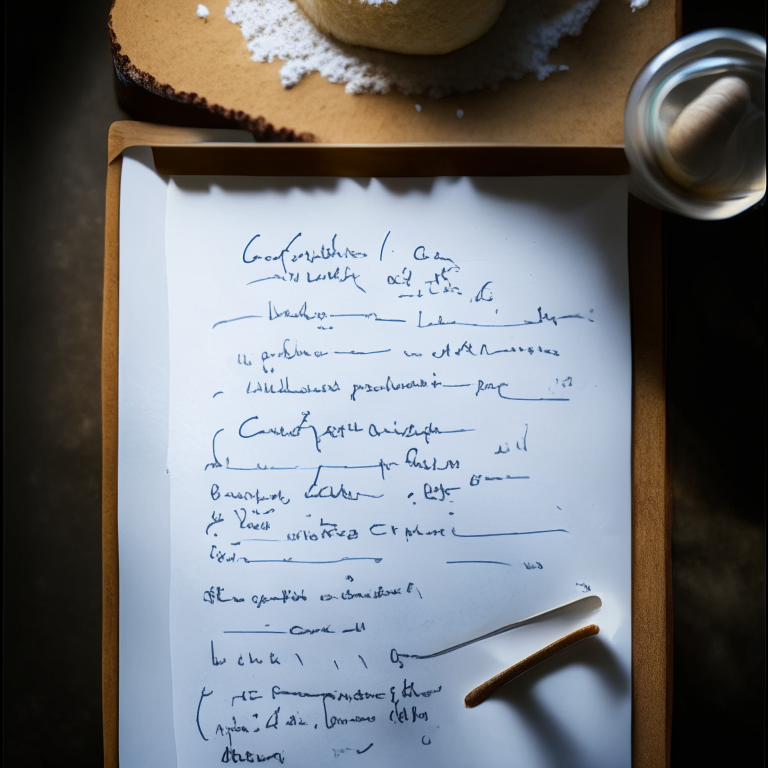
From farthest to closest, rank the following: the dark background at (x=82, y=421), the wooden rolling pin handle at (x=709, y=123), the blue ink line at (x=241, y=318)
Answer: the dark background at (x=82, y=421), the blue ink line at (x=241, y=318), the wooden rolling pin handle at (x=709, y=123)

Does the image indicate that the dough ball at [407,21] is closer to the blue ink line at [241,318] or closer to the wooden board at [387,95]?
the wooden board at [387,95]

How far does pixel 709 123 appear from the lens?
438 mm

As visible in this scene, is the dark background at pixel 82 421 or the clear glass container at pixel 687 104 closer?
the clear glass container at pixel 687 104

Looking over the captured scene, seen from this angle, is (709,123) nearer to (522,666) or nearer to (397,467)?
(397,467)

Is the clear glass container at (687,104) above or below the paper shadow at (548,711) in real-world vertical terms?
above

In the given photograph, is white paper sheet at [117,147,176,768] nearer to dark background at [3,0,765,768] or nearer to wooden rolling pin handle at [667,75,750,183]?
dark background at [3,0,765,768]

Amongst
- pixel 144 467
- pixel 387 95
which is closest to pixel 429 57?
pixel 387 95

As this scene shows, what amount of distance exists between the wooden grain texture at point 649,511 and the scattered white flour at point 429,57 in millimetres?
190

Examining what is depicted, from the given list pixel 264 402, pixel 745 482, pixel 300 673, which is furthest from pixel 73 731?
pixel 745 482

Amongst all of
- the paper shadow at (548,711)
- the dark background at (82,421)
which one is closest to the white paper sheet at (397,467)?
the paper shadow at (548,711)

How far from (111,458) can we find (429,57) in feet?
1.72

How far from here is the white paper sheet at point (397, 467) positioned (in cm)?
54

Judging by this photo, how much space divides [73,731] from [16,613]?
17 cm

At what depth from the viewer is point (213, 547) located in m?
0.54
